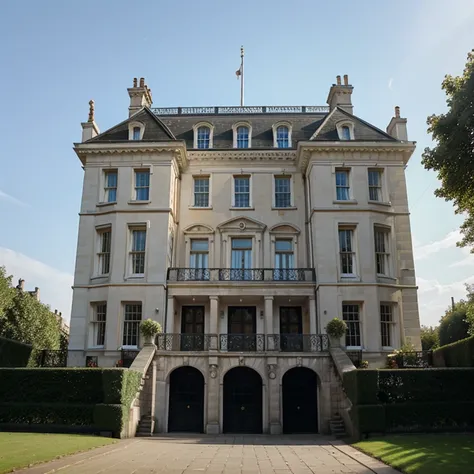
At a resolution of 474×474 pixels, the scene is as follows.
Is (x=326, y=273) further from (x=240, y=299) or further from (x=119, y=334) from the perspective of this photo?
(x=119, y=334)

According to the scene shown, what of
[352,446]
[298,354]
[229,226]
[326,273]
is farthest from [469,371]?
[229,226]

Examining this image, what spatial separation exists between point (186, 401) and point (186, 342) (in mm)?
3031

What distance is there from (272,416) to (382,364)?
6.95 meters

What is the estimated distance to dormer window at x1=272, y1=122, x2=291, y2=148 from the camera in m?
34.8

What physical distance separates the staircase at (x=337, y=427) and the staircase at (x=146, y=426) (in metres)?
8.24

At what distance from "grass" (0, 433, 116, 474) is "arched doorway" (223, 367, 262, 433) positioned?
9330mm

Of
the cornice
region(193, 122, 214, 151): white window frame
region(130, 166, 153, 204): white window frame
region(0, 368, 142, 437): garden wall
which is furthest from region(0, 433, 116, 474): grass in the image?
region(193, 122, 214, 151): white window frame

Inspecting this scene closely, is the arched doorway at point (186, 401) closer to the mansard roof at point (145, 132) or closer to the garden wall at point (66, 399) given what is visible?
the garden wall at point (66, 399)

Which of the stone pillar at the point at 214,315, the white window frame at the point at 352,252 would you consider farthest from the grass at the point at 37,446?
the white window frame at the point at 352,252

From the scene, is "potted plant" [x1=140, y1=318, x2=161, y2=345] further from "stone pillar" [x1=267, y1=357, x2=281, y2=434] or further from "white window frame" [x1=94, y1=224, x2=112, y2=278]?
"stone pillar" [x1=267, y1=357, x2=281, y2=434]

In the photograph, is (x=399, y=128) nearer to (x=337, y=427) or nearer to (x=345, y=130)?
(x=345, y=130)

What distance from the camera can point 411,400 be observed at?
2059cm

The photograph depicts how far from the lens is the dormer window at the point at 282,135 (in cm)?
3484

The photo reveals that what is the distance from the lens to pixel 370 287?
96.3 feet
